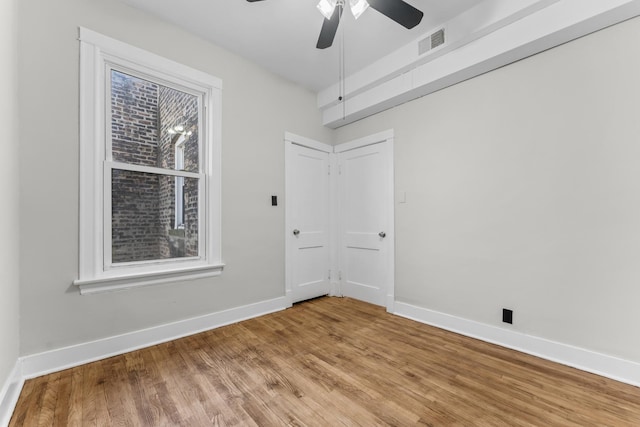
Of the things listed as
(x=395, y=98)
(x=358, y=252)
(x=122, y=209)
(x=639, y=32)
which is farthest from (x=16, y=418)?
(x=639, y=32)

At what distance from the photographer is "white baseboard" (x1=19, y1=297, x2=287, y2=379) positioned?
6.29ft

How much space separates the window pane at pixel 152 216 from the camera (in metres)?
2.34

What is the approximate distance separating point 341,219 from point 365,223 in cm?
43

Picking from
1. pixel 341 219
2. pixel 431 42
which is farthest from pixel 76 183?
pixel 431 42

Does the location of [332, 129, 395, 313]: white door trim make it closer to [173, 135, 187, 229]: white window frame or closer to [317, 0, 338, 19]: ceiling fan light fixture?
[317, 0, 338, 19]: ceiling fan light fixture

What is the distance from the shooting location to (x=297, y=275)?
3.60m

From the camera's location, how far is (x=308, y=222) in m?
3.74

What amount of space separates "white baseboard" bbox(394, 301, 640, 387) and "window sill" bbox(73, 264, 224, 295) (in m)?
2.29

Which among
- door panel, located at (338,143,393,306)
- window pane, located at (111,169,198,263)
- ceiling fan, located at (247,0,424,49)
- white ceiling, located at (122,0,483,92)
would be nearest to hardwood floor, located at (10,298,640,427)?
window pane, located at (111,169,198,263)

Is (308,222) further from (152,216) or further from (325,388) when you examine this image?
(325,388)

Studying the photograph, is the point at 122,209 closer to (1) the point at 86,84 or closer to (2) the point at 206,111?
(1) the point at 86,84

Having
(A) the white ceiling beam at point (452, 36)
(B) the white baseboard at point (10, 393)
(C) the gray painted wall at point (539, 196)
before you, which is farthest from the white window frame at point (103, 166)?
(C) the gray painted wall at point (539, 196)

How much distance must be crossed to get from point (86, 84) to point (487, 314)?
3.90 metres

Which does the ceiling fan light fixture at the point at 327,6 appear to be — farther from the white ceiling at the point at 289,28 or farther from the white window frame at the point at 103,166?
the white window frame at the point at 103,166
